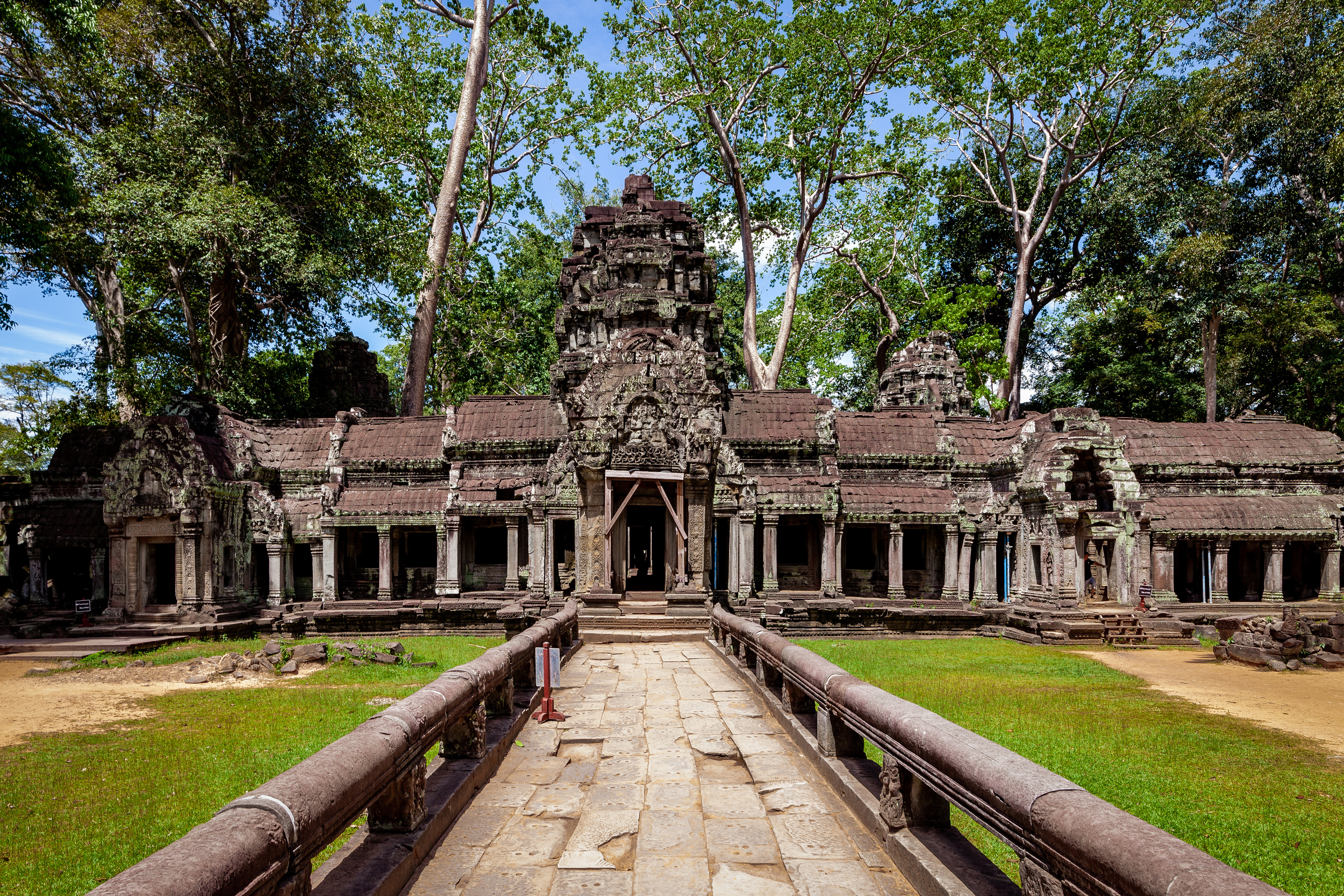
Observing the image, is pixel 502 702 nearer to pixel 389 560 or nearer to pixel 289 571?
pixel 389 560

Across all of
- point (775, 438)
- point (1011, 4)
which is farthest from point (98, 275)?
point (1011, 4)

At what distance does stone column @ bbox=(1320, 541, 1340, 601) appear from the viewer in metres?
20.5

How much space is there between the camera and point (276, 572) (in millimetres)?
20578

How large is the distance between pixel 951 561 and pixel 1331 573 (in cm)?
1067

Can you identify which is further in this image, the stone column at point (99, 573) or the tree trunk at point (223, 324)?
the tree trunk at point (223, 324)

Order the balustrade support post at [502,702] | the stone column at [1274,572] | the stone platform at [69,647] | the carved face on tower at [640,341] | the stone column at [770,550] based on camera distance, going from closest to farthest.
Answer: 1. the balustrade support post at [502,702]
2. the stone platform at [69,647]
3. the carved face on tower at [640,341]
4. the stone column at [770,550]
5. the stone column at [1274,572]

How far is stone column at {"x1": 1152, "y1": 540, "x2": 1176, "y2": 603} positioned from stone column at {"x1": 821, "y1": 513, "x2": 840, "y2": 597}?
840cm

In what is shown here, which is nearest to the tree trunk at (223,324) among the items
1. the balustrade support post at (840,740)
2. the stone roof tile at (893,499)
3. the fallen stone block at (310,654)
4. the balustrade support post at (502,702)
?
the fallen stone block at (310,654)

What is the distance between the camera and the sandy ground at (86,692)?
10.4 metres

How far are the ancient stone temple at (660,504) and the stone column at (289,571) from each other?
67mm

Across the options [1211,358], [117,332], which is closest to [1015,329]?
[1211,358]

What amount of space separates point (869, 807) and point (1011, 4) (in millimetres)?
31289

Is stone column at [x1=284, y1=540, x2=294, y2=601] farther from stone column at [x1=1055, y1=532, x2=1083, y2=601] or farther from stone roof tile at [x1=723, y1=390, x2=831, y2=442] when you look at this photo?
stone column at [x1=1055, y1=532, x2=1083, y2=601]

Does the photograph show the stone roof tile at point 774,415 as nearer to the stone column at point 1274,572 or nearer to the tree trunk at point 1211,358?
the stone column at point 1274,572
